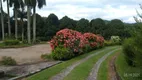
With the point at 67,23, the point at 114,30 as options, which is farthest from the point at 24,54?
the point at 67,23

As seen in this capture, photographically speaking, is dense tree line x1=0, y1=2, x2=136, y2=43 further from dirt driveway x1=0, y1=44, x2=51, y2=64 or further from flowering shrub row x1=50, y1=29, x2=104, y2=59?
flowering shrub row x1=50, y1=29, x2=104, y2=59

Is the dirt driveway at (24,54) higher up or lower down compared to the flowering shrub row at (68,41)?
lower down

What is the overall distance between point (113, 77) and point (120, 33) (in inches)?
1523

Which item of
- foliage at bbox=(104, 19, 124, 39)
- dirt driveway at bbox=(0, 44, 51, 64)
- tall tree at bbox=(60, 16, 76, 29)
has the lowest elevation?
dirt driveway at bbox=(0, 44, 51, 64)

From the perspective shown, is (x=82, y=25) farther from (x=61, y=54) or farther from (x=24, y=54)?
(x=61, y=54)

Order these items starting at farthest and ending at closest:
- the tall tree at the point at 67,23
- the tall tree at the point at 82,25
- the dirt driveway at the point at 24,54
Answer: the tall tree at the point at 67,23
the tall tree at the point at 82,25
the dirt driveway at the point at 24,54

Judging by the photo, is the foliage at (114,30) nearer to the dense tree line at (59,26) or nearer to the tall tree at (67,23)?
the dense tree line at (59,26)

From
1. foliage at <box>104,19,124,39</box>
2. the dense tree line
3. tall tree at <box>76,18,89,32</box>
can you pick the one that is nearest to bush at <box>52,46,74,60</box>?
foliage at <box>104,19,124,39</box>

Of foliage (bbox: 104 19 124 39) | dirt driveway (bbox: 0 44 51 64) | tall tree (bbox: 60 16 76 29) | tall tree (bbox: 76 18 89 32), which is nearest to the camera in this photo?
dirt driveway (bbox: 0 44 51 64)

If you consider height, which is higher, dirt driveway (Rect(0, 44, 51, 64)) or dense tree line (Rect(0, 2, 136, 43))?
dense tree line (Rect(0, 2, 136, 43))

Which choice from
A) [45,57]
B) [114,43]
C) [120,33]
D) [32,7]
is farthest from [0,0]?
[45,57]

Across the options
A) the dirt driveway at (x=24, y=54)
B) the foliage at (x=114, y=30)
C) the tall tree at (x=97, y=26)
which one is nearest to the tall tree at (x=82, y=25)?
the tall tree at (x=97, y=26)

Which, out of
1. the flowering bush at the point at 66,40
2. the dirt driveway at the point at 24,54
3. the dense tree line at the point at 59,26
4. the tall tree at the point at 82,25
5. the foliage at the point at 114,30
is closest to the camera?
the dirt driveway at the point at 24,54

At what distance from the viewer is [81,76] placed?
33.1 ft
